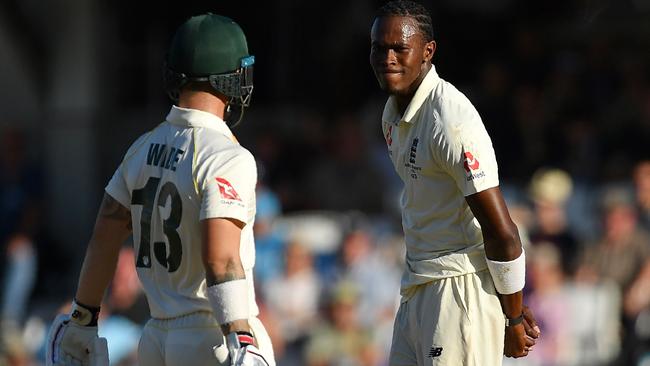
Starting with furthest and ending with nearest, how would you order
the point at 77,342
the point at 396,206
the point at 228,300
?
the point at 396,206 < the point at 77,342 < the point at 228,300

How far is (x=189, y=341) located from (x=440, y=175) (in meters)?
1.20

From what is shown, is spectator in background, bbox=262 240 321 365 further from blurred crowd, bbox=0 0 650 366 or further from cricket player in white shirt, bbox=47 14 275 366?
cricket player in white shirt, bbox=47 14 275 366

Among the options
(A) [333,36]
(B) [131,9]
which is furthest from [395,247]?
(B) [131,9]

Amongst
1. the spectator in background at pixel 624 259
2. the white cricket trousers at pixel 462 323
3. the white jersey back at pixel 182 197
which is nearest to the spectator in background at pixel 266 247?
the spectator in background at pixel 624 259

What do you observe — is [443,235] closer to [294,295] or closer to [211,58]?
[211,58]

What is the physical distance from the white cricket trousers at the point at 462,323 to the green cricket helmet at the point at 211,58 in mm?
1170

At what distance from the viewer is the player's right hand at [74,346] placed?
5.64 metres

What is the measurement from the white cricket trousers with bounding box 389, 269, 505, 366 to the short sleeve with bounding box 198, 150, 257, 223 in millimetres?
843

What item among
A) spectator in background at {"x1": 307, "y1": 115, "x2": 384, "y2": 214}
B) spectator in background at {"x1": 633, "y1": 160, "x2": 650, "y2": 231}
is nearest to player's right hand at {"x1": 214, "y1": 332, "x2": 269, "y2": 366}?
spectator in background at {"x1": 633, "y1": 160, "x2": 650, "y2": 231}

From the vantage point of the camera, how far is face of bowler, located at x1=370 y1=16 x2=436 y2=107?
528cm

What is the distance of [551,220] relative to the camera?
10484 millimetres

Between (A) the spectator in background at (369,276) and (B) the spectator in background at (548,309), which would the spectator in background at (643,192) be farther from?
(A) the spectator in background at (369,276)

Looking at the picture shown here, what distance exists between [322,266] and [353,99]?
3.06 metres

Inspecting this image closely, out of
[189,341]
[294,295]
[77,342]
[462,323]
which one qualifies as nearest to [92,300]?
[77,342]
